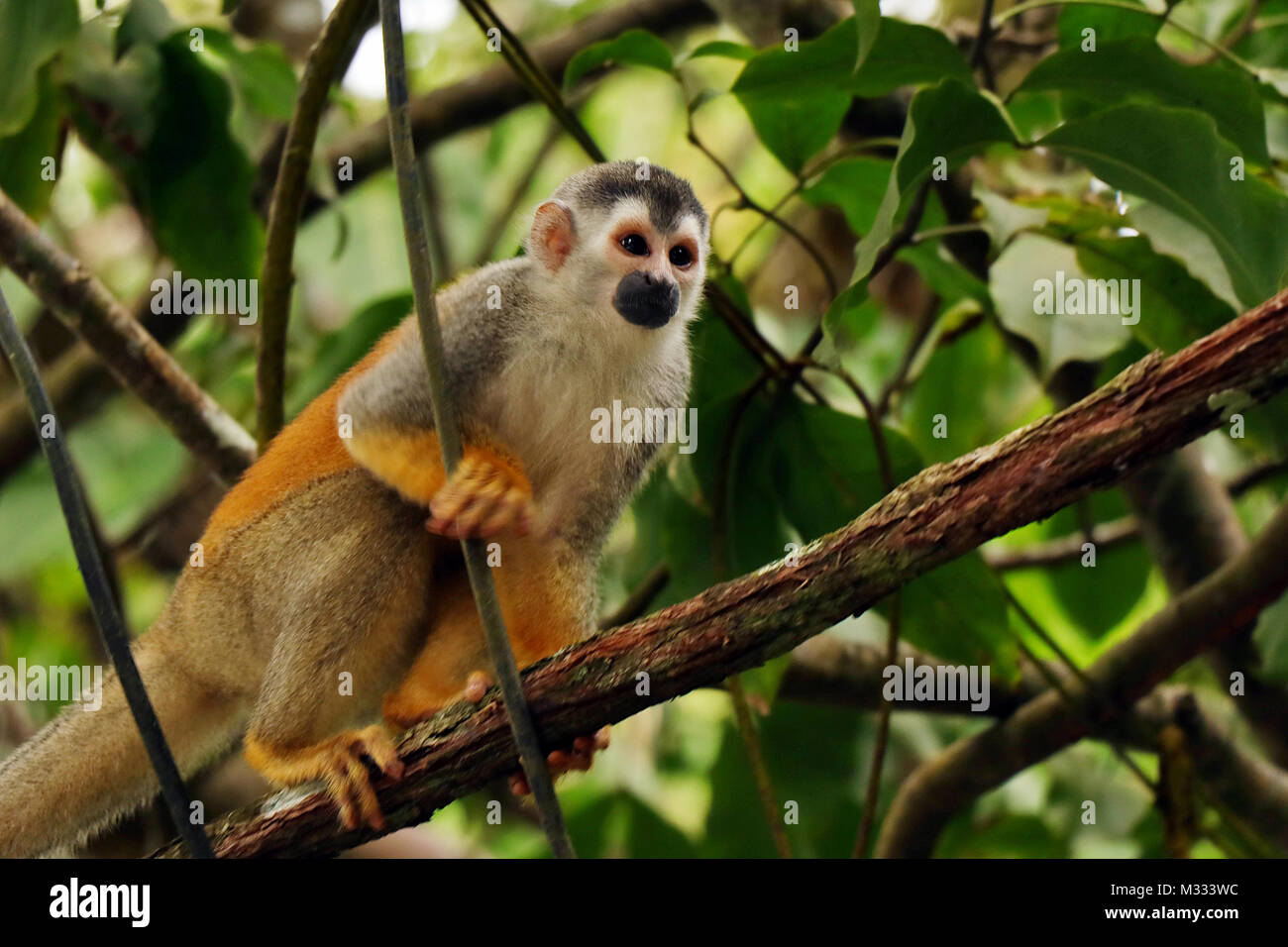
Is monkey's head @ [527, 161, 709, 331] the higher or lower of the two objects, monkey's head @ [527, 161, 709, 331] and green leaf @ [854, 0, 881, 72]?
the higher

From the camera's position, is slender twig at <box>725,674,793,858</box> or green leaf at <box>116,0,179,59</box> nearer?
slender twig at <box>725,674,793,858</box>

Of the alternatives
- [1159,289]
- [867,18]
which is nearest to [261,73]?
[867,18]

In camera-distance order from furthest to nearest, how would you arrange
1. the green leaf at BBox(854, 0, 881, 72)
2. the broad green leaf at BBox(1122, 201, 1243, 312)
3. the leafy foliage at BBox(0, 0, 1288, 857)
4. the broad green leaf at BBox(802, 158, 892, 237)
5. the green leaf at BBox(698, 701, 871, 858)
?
the green leaf at BBox(698, 701, 871, 858), the broad green leaf at BBox(802, 158, 892, 237), the leafy foliage at BBox(0, 0, 1288, 857), the broad green leaf at BBox(1122, 201, 1243, 312), the green leaf at BBox(854, 0, 881, 72)

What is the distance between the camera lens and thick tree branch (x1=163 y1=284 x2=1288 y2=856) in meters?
1.72

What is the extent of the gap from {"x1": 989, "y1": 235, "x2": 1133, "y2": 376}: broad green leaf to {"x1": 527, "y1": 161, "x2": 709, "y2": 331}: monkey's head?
0.69 meters

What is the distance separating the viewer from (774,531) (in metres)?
3.06

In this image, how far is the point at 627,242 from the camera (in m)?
2.76

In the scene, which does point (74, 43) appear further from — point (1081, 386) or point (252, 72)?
point (1081, 386)

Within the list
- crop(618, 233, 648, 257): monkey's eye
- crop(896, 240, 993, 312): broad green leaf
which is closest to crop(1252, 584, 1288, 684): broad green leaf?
crop(896, 240, 993, 312): broad green leaf

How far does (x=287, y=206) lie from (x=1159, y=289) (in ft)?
6.68

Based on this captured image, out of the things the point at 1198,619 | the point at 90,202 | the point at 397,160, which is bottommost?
the point at 1198,619

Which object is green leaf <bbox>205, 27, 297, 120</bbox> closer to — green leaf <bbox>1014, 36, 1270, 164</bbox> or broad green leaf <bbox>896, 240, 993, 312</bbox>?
broad green leaf <bbox>896, 240, 993, 312</bbox>
